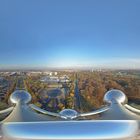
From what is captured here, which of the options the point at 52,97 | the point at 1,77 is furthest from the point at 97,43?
the point at 1,77

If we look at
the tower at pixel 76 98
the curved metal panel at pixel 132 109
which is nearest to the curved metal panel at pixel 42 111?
the tower at pixel 76 98

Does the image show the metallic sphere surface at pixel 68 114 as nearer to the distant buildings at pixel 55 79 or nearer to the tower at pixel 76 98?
the tower at pixel 76 98

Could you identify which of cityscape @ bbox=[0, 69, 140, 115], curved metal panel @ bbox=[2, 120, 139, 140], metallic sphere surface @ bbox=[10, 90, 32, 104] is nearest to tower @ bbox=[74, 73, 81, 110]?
cityscape @ bbox=[0, 69, 140, 115]

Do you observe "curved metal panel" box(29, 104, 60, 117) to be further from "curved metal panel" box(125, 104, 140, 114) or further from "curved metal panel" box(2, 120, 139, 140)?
"curved metal panel" box(125, 104, 140, 114)

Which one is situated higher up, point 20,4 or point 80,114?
point 20,4

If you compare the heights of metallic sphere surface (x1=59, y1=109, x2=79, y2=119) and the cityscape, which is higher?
the cityscape

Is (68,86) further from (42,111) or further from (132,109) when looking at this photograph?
(132,109)

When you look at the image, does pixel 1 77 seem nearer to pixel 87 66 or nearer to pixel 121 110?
pixel 87 66

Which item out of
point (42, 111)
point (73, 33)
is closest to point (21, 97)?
point (42, 111)

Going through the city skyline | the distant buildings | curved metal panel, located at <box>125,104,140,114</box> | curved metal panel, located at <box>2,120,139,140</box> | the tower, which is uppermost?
the city skyline
